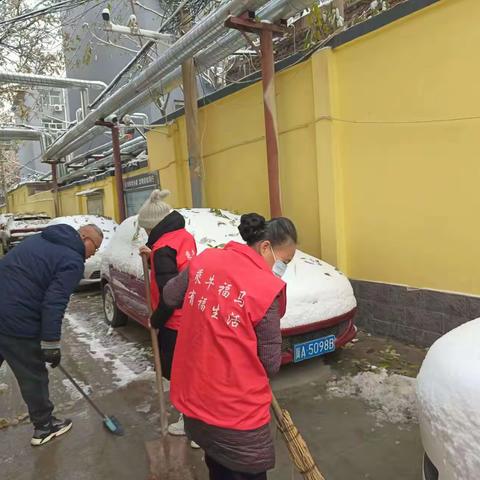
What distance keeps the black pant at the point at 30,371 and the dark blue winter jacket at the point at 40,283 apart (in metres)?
0.10

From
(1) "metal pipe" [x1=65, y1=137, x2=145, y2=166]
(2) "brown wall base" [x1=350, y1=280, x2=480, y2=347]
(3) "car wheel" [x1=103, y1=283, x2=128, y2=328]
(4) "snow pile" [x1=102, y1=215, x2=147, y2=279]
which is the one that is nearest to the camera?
(2) "brown wall base" [x1=350, y1=280, x2=480, y2=347]

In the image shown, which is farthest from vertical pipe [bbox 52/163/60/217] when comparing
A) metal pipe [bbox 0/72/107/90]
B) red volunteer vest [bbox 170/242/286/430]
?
red volunteer vest [bbox 170/242/286/430]

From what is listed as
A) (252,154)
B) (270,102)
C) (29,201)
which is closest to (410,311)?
(270,102)

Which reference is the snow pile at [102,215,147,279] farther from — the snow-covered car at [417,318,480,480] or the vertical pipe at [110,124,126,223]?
the vertical pipe at [110,124,126,223]

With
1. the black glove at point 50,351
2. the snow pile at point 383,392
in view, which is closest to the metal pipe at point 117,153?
the snow pile at point 383,392

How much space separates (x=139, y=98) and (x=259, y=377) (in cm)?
851

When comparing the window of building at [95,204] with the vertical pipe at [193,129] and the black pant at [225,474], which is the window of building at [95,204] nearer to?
the vertical pipe at [193,129]

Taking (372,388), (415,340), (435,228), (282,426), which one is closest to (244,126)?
(435,228)

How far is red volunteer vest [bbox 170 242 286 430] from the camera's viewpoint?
1698 millimetres

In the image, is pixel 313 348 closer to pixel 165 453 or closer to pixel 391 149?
pixel 165 453

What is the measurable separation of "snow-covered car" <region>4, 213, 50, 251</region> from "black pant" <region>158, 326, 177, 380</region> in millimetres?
13723

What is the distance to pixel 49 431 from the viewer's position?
136 inches

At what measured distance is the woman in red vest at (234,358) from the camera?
5.59 feet

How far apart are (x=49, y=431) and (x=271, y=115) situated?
4.56 m
